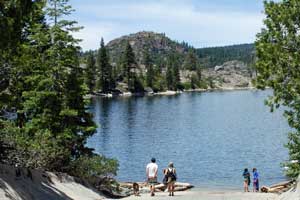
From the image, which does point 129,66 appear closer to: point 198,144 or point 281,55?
point 198,144

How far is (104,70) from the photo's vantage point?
563ft

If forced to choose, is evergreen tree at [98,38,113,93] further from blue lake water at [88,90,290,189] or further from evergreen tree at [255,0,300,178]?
evergreen tree at [255,0,300,178]

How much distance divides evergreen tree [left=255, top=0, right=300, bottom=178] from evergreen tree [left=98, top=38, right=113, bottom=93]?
151071mm

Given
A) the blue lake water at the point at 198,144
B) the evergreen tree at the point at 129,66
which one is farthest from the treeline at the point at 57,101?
the evergreen tree at the point at 129,66

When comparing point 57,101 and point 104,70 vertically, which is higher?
point 104,70

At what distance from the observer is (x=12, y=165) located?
20828 millimetres

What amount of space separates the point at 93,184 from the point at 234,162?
25.5m

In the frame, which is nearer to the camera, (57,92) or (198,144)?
(57,92)

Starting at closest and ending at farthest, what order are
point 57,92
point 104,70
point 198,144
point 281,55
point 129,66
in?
point 281,55 < point 57,92 < point 198,144 < point 104,70 < point 129,66

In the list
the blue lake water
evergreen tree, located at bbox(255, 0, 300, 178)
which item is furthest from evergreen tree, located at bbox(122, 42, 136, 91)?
evergreen tree, located at bbox(255, 0, 300, 178)

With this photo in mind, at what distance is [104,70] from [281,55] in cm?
15319

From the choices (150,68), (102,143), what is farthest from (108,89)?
(102,143)

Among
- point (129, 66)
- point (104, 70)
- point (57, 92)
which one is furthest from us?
point (129, 66)

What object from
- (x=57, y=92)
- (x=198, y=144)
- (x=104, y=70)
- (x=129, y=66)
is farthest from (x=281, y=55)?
(x=129, y=66)
